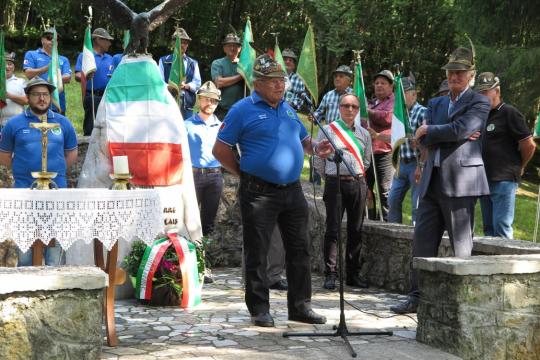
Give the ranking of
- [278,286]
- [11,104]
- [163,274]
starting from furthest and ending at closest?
1. [11,104]
2. [278,286]
3. [163,274]

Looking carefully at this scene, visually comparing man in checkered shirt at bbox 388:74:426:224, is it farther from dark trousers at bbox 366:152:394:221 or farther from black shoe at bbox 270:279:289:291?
black shoe at bbox 270:279:289:291

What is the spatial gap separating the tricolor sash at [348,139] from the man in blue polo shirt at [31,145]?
2.67 meters

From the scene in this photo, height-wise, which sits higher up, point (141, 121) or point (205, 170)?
point (141, 121)

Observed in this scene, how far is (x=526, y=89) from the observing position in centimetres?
1591

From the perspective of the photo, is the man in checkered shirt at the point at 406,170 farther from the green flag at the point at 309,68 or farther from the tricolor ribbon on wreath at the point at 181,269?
the tricolor ribbon on wreath at the point at 181,269

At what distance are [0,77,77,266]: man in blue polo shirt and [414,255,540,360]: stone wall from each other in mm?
3265

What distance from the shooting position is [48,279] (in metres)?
4.52

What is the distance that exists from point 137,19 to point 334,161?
3043mm

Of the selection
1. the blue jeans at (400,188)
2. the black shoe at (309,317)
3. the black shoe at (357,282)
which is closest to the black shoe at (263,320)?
the black shoe at (309,317)

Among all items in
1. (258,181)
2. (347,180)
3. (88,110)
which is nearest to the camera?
(258,181)

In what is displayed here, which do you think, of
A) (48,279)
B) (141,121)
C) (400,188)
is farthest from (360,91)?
(48,279)

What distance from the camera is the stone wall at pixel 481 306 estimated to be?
556 cm

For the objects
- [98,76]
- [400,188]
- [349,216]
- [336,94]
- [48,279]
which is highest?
[98,76]

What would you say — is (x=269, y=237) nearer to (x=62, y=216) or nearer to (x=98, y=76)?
(x=62, y=216)
